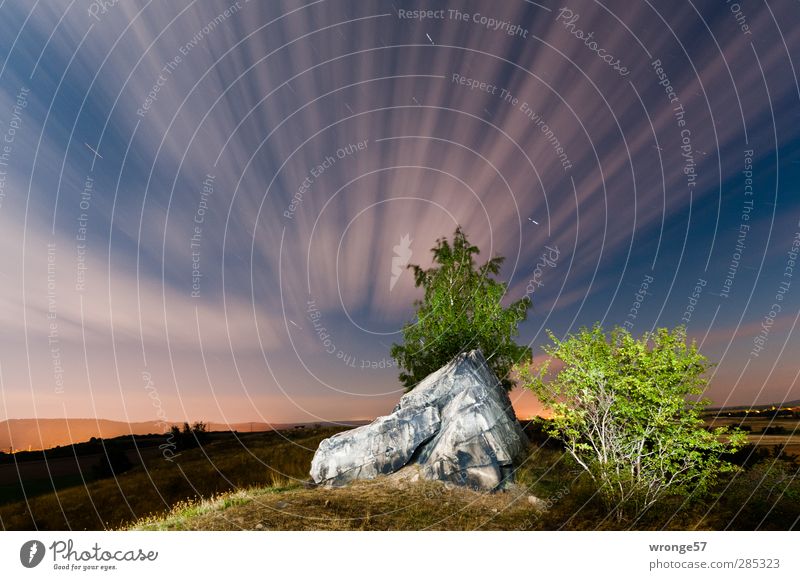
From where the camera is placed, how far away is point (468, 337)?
57.8 ft

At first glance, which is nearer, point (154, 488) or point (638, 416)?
point (638, 416)

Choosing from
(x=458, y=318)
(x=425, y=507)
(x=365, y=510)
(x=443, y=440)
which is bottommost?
(x=425, y=507)

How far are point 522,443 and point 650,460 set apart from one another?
14.4 feet

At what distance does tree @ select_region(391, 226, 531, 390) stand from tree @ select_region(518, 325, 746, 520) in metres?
6.57

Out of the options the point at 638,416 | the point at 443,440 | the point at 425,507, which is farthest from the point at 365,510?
the point at 638,416

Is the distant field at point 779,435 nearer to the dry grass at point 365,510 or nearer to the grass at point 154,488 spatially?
the dry grass at point 365,510

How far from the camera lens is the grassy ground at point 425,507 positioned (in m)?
8.48

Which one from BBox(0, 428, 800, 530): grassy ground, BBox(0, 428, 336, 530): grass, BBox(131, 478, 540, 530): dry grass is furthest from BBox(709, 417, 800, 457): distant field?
BBox(0, 428, 336, 530): grass

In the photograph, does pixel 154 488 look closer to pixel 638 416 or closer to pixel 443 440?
pixel 443 440

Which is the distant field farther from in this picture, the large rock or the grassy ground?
the large rock

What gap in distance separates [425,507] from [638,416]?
593 cm

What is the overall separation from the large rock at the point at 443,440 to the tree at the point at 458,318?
3.81m

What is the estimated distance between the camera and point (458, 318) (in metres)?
17.9

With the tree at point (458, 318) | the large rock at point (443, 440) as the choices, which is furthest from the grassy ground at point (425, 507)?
the tree at point (458, 318)
